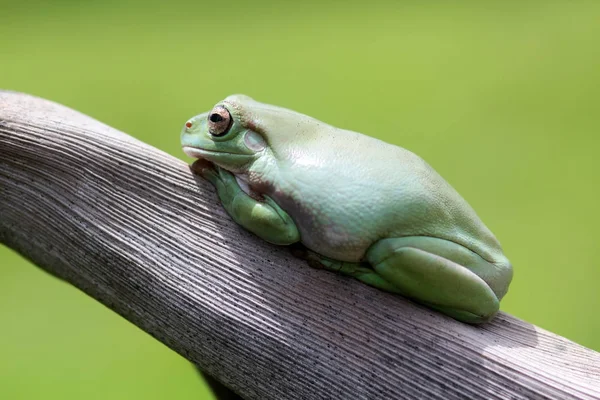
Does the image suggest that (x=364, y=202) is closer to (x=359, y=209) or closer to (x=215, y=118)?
(x=359, y=209)

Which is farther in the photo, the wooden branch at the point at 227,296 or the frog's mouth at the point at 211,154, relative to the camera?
the frog's mouth at the point at 211,154

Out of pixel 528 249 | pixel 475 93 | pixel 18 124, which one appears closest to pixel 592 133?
pixel 475 93

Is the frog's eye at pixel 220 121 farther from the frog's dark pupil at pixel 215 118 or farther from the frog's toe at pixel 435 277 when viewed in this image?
the frog's toe at pixel 435 277

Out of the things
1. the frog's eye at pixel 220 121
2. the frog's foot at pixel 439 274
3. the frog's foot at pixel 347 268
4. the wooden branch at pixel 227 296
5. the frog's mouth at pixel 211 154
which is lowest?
the wooden branch at pixel 227 296

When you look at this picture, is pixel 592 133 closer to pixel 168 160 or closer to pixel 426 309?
A: pixel 426 309

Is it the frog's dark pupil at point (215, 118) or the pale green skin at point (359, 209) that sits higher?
the frog's dark pupil at point (215, 118)

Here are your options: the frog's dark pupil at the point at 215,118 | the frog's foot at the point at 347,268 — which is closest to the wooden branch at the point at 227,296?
the frog's foot at the point at 347,268

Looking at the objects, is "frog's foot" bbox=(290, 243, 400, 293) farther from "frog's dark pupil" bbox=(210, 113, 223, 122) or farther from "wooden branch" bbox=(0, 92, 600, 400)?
"frog's dark pupil" bbox=(210, 113, 223, 122)
